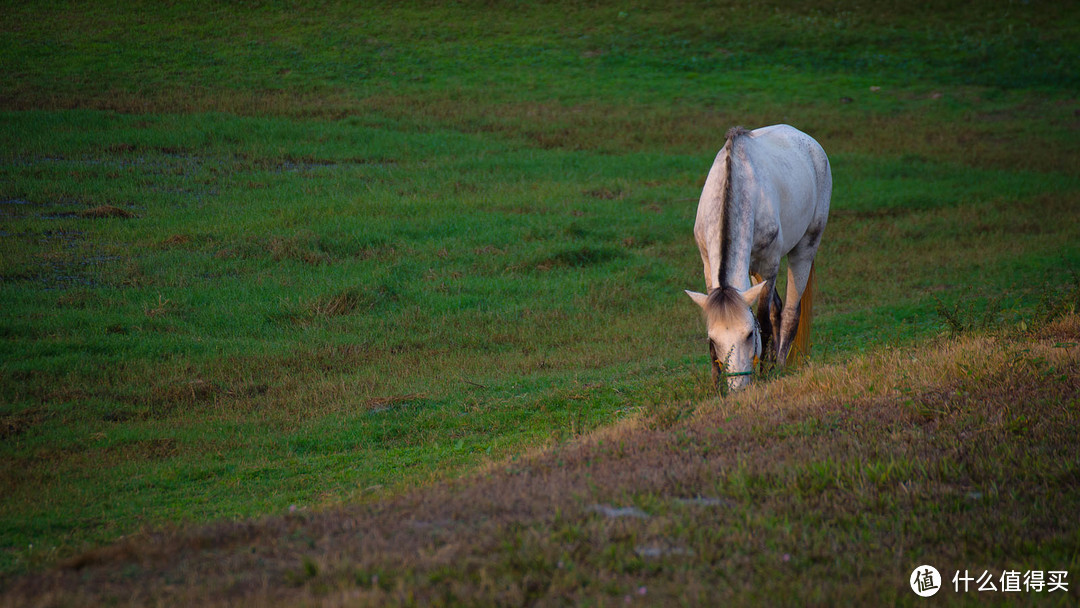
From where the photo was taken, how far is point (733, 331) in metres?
6.51

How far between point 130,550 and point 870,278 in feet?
39.9

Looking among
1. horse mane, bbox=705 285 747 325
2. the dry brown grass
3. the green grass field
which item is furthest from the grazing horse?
the dry brown grass

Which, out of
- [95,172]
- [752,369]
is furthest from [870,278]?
[95,172]

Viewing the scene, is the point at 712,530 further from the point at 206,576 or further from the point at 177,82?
the point at 177,82

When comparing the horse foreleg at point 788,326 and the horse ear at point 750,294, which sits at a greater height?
the horse ear at point 750,294

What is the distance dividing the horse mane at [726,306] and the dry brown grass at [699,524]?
84cm

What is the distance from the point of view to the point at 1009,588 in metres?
3.69

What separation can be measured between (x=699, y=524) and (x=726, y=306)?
2.56m

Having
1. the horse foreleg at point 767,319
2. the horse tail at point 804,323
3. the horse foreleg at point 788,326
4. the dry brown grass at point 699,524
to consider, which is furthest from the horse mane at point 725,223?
the horse tail at point 804,323

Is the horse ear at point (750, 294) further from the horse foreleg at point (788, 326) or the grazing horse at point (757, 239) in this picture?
the horse foreleg at point (788, 326)

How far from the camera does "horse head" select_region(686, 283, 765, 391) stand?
647cm

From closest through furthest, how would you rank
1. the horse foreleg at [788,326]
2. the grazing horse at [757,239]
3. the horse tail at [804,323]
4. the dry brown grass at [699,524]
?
the dry brown grass at [699,524] → the grazing horse at [757,239] → the horse foreleg at [788,326] → the horse tail at [804,323]

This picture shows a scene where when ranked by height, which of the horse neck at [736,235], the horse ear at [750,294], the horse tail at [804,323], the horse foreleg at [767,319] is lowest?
the horse tail at [804,323]

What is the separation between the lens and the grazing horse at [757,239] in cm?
658
